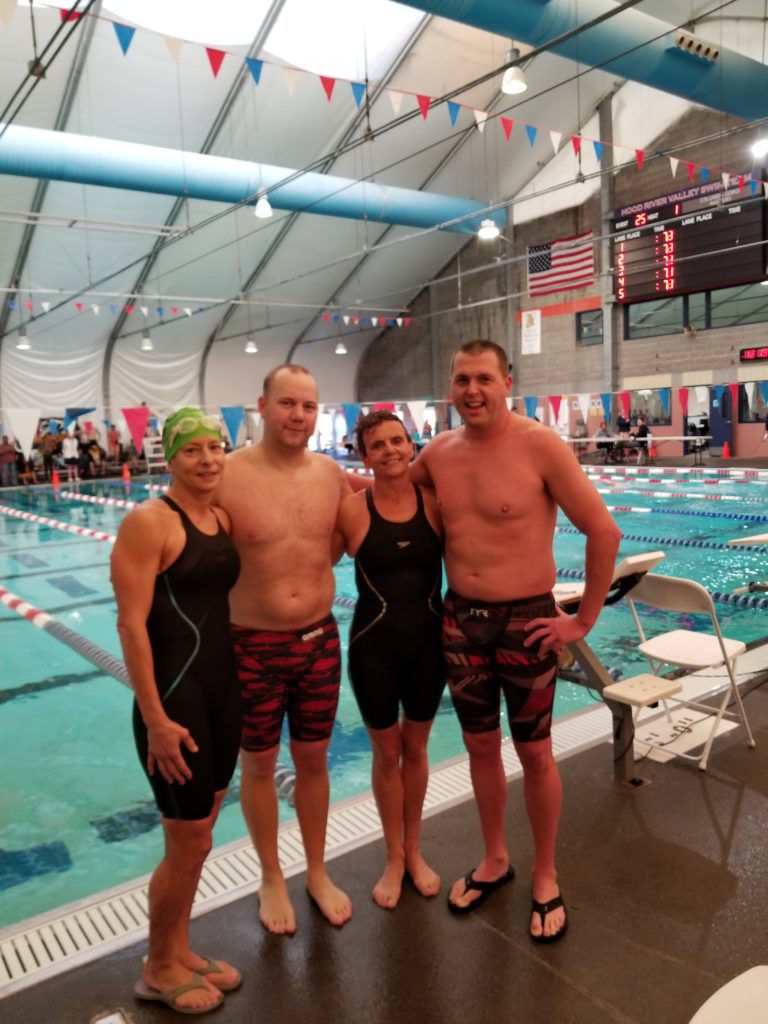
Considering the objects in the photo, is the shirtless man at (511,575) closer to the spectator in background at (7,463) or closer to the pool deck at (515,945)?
the pool deck at (515,945)

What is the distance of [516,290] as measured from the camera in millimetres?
23359

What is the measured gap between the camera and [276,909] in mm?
2256

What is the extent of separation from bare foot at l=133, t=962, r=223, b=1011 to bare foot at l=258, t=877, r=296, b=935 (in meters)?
0.29

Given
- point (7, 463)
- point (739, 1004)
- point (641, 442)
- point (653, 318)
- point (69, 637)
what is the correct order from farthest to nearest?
point (7, 463) < point (653, 318) < point (641, 442) < point (69, 637) < point (739, 1004)

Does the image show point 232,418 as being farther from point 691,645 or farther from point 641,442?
point 691,645

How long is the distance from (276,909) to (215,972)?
0.93 ft

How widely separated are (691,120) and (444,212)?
21.4 feet

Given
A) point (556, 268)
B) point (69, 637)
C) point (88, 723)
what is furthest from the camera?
point (556, 268)

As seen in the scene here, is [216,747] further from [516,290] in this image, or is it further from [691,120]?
[516,290]

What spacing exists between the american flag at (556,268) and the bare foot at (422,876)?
665 inches

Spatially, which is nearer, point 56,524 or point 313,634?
point 313,634

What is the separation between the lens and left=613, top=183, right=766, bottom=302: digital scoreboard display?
1544 cm

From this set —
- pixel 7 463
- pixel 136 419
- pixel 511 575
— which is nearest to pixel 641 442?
pixel 136 419

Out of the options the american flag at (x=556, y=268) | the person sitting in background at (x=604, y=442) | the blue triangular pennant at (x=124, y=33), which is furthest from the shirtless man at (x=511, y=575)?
the person sitting in background at (x=604, y=442)
